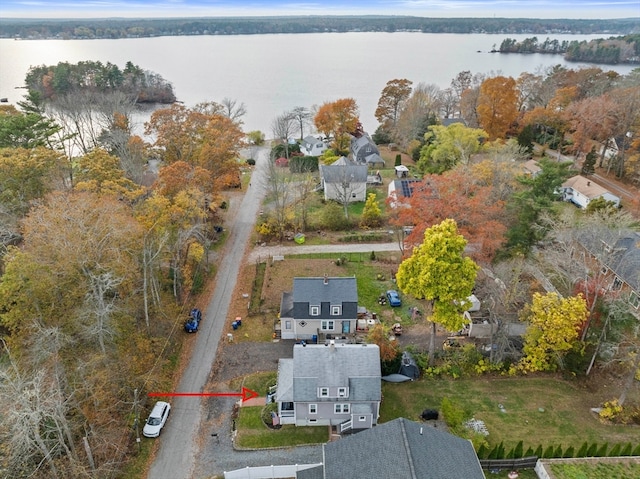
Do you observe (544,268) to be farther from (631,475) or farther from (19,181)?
(19,181)

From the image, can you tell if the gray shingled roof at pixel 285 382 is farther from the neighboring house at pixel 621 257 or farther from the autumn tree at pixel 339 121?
the autumn tree at pixel 339 121

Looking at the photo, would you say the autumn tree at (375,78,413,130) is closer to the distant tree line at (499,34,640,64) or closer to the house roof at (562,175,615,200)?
the house roof at (562,175,615,200)

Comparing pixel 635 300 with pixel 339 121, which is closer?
pixel 635 300

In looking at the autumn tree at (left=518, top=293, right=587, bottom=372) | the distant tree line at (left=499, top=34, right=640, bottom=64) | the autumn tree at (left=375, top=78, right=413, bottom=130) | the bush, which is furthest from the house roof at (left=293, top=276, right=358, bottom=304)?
the distant tree line at (left=499, top=34, right=640, bottom=64)

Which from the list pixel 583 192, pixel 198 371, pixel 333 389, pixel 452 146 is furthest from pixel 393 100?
pixel 333 389

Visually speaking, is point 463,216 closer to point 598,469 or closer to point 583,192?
point 598,469

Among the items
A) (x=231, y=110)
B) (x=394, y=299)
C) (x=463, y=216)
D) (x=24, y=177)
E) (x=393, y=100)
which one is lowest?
(x=394, y=299)

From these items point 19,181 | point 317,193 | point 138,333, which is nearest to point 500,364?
point 138,333
